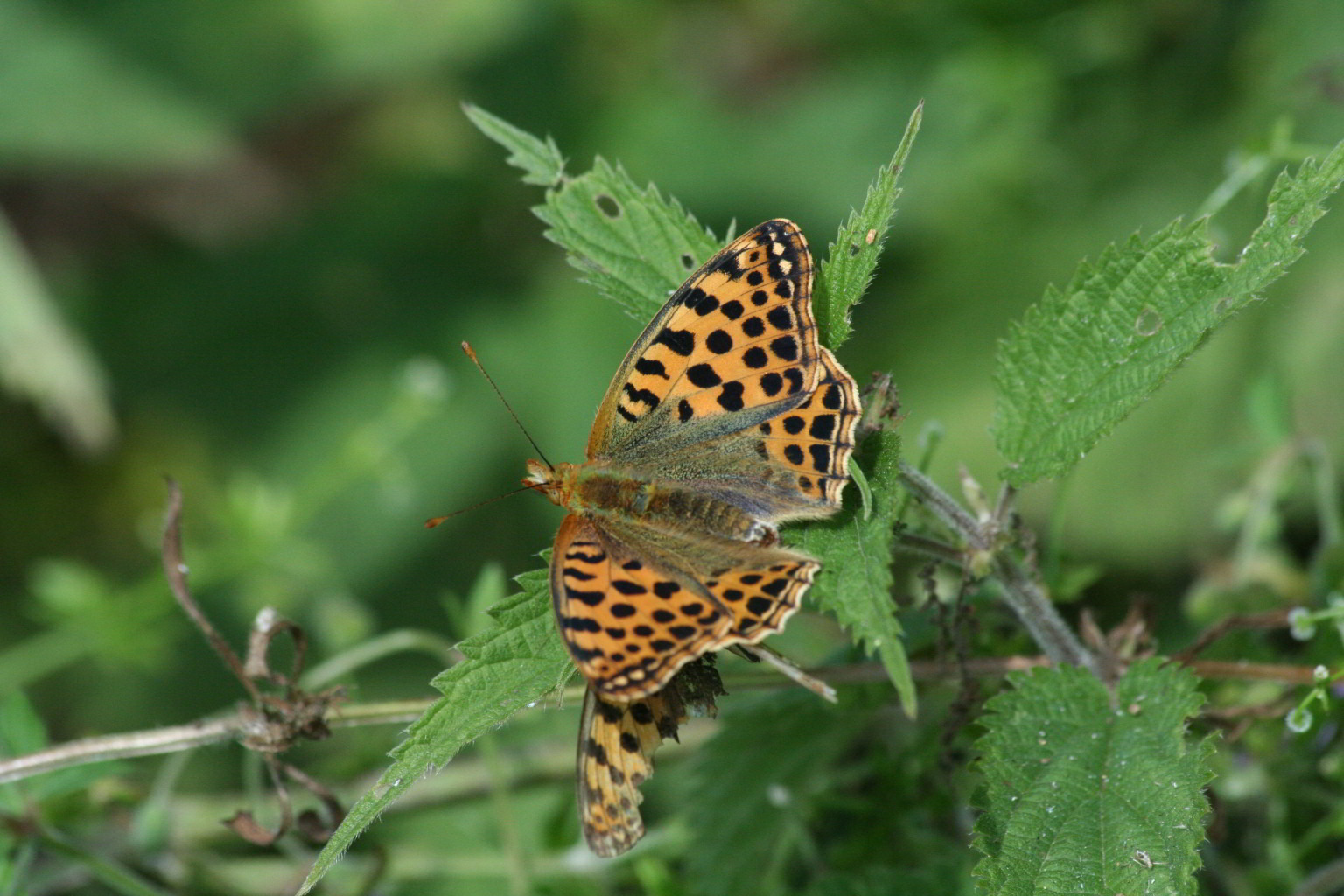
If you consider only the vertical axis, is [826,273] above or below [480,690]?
above

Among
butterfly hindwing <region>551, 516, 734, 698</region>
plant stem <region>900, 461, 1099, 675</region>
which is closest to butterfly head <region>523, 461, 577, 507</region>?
butterfly hindwing <region>551, 516, 734, 698</region>

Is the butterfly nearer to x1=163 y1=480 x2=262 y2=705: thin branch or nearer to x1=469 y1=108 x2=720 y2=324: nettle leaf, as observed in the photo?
x1=469 y1=108 x2=720 y2=324: nettle leaf

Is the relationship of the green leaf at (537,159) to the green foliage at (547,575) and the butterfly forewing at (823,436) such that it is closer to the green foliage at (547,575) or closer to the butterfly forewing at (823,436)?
the green foliage at (547,575)

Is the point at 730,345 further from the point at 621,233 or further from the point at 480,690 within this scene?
the point at 480,690

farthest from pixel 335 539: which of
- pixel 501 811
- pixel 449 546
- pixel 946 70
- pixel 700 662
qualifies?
pixel 700 662

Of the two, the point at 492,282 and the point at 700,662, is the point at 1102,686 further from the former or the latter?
the point at 492,282

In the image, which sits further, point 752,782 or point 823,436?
point 752,782

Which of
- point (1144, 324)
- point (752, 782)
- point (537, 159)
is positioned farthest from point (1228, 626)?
point (537, 159)
